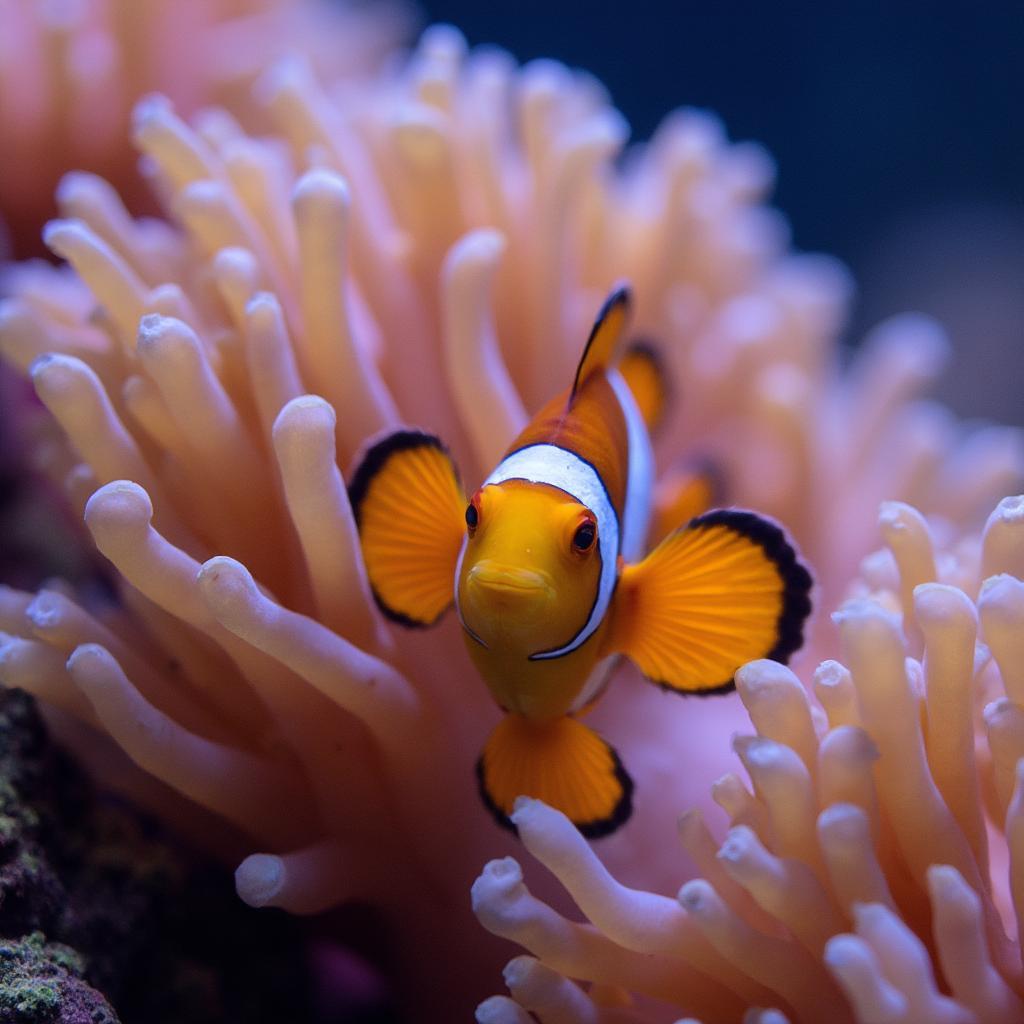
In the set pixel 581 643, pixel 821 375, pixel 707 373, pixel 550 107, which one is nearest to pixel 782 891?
pixel 581 643

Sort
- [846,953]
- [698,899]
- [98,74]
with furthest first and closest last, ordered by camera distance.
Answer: [98,74] < [698,899] < [846,953]

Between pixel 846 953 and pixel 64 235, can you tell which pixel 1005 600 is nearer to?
pixel 846 953

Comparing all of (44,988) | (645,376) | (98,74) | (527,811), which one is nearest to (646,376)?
(645,376)

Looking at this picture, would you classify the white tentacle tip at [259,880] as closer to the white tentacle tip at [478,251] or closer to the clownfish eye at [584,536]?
the clownfish eye at [584,536]

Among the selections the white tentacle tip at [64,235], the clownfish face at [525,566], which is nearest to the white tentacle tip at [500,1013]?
the clownfish face at [525,566]

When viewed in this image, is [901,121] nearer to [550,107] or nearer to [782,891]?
[550,107]

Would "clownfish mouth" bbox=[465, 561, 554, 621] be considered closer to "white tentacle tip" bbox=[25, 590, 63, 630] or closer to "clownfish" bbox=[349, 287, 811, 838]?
"clownfish" bbox=[349, 287, 811, 838]
